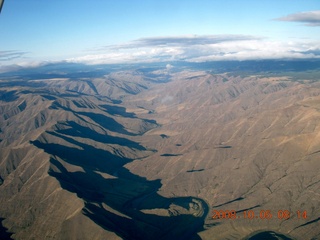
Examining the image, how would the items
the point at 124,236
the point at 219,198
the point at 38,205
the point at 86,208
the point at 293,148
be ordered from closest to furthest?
the point at 124,236 → the point at 86,208 → the point at 38,205 → the point at 219,198 → the point at 293,148

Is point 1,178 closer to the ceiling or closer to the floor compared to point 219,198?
closer to the ceiling

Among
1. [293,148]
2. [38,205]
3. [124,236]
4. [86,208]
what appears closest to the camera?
[124,236]

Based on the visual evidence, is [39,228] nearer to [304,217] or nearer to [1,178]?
[1,178]

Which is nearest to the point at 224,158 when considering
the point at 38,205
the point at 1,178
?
the point at 38,205

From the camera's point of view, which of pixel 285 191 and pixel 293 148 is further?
pixel 293 148
